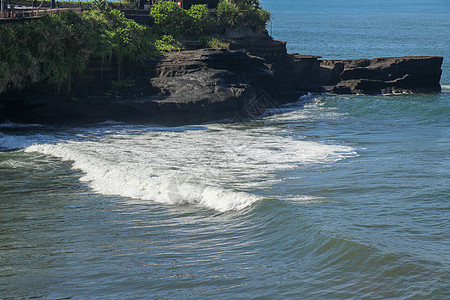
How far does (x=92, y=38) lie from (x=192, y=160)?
464 inches

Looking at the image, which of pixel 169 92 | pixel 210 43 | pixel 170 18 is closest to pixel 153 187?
pixel 169 92

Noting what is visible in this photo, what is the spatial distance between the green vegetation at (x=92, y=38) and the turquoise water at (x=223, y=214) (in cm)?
307

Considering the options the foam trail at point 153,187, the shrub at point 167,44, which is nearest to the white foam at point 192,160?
the foam trail at point 153,187

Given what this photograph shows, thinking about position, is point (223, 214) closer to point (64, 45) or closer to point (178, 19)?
point (64, 45)

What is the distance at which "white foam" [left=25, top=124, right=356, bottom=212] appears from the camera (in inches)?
539

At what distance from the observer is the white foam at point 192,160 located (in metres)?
13.7

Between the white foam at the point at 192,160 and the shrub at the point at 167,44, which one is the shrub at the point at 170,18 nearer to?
the shrub at the point at 167,44

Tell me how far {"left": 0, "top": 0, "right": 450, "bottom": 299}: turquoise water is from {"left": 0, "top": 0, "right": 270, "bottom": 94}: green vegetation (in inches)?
121

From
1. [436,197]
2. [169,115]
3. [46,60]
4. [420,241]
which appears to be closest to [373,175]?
[436,197]

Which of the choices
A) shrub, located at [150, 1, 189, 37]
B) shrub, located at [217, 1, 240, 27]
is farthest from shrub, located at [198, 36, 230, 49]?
shrub, located at [217, 1, 240, 27]

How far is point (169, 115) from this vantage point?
26859 millimetres

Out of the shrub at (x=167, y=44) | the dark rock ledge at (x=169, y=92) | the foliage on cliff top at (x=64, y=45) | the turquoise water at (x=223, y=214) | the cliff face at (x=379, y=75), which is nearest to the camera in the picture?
the turquoise water at (x=223, y=214)

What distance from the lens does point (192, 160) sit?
18.4m

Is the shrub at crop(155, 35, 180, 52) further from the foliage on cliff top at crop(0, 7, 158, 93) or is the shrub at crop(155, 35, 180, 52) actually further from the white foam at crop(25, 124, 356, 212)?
the white foam at crop(25, 124, 356, 212)
